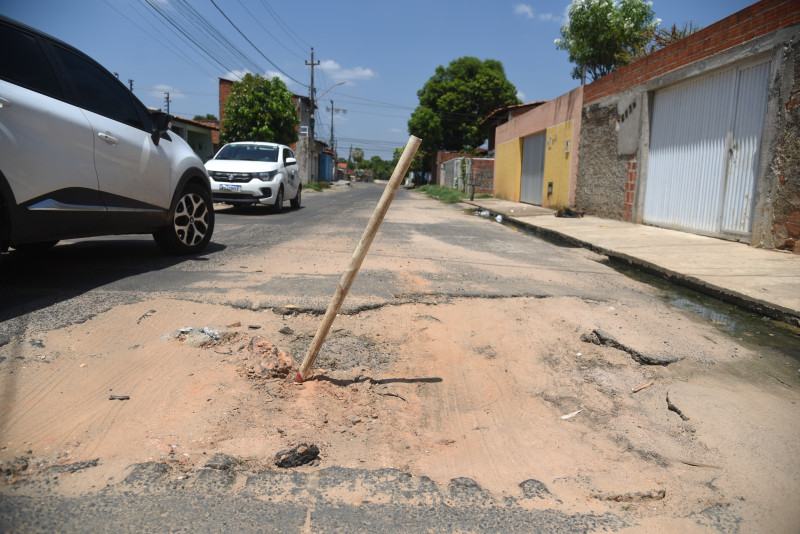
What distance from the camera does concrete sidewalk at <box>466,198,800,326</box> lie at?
4520 millimetres

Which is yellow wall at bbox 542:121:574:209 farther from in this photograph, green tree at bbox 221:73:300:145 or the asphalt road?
Result: green tree at bbox 221:73:300:145

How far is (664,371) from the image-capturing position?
9.92 ft

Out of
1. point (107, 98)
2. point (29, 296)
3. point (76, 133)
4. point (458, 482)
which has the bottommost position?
point (458, 482)

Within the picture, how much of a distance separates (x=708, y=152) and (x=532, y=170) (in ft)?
33.9

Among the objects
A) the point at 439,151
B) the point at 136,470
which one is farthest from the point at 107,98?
the point at 439,151

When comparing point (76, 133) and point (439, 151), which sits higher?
point (439, 151)

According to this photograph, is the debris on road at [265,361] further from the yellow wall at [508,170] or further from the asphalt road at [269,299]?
the yellow wall at [508,170]

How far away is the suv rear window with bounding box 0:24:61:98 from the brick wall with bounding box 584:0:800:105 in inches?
316

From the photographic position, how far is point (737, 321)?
4172mm

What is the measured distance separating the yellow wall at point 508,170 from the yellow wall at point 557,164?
10.8 feet

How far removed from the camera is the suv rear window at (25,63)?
10.6 ft

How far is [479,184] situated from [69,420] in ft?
83.2

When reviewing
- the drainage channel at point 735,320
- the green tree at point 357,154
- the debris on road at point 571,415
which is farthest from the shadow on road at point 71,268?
the green tree at point 357,154

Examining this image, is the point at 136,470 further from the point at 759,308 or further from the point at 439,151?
the point at 439,151
